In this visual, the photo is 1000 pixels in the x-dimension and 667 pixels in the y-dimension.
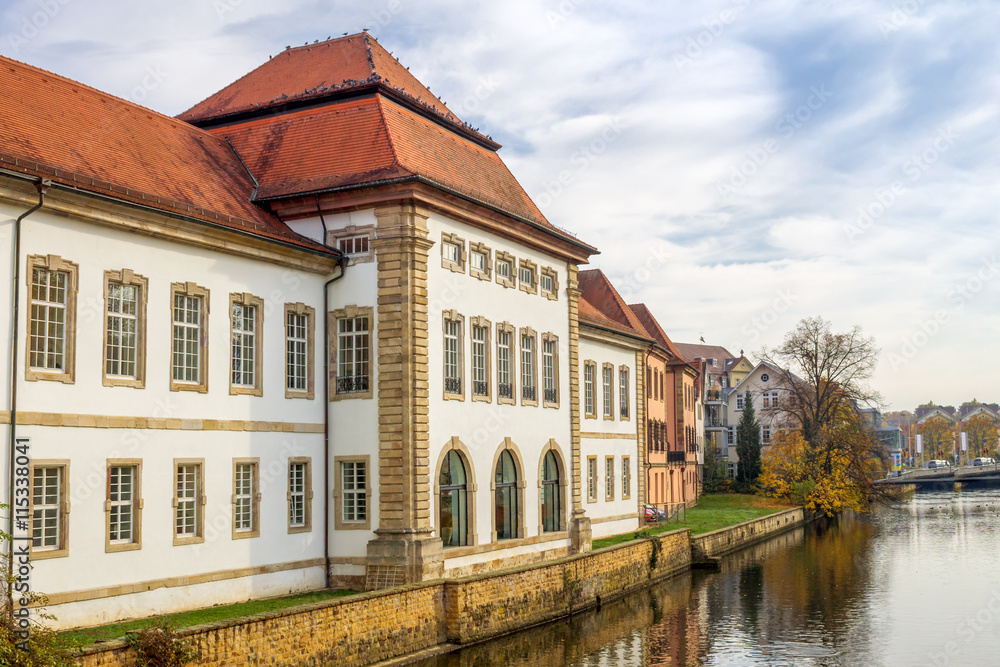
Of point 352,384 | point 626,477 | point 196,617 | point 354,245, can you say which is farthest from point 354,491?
point 626,477

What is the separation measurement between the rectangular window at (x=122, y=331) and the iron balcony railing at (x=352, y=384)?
624cm

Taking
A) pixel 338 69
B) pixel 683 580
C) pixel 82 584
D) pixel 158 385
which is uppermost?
pixel 338 69

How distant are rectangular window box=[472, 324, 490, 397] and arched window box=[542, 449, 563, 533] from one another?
483 centimetres

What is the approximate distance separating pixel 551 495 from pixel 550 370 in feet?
12.9

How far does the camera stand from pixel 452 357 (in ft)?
94.9

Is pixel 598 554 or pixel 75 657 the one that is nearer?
pixel 75 657

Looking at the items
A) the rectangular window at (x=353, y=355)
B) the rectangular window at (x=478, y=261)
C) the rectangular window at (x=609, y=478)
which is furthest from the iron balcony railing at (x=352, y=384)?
the rectangular window at (x=609, y=478)

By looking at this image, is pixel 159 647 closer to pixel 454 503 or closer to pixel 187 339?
pixel 187 339

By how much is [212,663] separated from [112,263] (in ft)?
27.5

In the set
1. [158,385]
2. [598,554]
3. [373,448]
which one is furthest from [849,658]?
[158,385]

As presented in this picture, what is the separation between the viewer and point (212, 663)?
1747cm

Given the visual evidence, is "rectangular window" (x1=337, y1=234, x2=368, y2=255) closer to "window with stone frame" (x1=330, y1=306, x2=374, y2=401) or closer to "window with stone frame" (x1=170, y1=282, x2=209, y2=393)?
"window with stone frame" (x1=330, y1=306, x2=374, y2=401)

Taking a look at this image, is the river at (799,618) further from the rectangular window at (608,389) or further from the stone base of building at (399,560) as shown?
the rectangular window at (608,389)

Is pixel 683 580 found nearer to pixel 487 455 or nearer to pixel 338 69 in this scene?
pixel 487 455
